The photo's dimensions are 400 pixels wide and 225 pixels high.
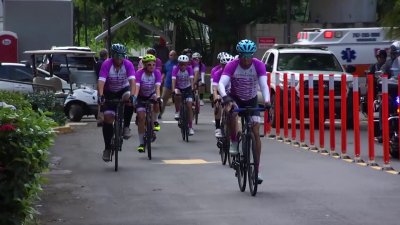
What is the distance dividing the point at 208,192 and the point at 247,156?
2.24ft

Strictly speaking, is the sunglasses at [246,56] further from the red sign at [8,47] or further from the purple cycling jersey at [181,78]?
the red sign at [8,47]

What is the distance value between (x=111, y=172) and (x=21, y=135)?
624 cm

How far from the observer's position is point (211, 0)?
42031 mm

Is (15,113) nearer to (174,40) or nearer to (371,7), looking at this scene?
(371,7)

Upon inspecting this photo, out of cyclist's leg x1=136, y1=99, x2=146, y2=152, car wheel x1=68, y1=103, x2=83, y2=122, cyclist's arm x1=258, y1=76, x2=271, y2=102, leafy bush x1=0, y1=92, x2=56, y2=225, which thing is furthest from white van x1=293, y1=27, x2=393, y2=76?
leafy bush x1=0, y1=92, x2=56, y2=225

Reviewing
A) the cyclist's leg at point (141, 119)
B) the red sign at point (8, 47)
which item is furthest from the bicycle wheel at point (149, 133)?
the red sign at point (8, 47)

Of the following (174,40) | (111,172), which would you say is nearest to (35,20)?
(174,40)

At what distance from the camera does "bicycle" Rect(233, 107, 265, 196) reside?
12.1 metres

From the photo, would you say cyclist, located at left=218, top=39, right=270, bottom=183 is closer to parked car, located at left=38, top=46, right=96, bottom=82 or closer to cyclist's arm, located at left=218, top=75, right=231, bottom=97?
cyclist's arm, located at left=218, top=75, right=231, bottom=97

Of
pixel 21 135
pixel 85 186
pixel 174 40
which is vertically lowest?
pixel 85 186

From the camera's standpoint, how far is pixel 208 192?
41.1ft

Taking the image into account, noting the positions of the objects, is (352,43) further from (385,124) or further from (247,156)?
(247,156)

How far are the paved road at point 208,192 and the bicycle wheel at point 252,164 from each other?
5.4 inches

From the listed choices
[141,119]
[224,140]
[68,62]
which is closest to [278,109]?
[141,119]
